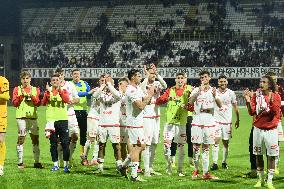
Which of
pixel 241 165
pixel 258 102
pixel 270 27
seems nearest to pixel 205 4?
pixel 270 27

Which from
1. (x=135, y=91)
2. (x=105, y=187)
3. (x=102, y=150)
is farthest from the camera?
(x=102, y=150)

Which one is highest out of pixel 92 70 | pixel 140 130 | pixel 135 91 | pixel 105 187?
pixel 92 70

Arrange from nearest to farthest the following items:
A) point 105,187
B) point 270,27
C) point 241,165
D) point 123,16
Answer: point 105,187, point 241,165, point 270,27, point 123,16

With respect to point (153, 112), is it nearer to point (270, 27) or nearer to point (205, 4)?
point (270, 27)

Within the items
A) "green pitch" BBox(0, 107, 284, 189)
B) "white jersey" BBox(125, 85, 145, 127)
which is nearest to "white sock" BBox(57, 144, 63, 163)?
"green pitch" BBox(0, 107, 284, 189)

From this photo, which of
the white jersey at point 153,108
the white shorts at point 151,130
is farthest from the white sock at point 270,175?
the white jersey at point 153,108

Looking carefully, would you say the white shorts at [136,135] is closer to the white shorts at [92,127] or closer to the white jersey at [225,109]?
the white shorts at [92,127]

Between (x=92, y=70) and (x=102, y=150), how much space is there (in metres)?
40.5

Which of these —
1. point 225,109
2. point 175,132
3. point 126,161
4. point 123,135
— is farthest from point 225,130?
point 126,161

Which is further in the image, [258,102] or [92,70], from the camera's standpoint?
[92,70]

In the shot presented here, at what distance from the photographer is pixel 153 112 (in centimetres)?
1335

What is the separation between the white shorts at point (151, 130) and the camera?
12.8m

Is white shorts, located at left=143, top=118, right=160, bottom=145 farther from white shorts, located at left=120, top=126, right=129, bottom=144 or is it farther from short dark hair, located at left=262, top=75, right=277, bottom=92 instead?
short dark hair, located at left=262, top=75, right=277, bottom=92

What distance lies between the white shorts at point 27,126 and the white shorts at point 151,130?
9.58 feet
